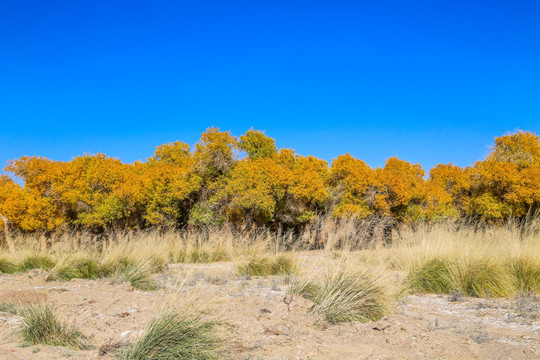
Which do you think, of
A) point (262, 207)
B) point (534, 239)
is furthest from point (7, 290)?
point (262, 207)

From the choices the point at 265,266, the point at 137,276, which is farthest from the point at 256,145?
the point at 137,276

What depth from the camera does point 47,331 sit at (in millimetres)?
4586

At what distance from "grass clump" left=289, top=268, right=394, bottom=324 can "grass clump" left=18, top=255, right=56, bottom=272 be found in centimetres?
751

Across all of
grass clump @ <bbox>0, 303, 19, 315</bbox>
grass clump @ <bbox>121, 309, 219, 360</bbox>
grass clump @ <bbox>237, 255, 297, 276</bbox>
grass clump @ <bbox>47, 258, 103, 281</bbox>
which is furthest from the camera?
grass clump @ <bbox>237, 255, 297, 276</bbox>

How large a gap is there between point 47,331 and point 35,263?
7122 millimetres

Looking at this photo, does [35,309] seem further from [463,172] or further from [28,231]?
[463,172]

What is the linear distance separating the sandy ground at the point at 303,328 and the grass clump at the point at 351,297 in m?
0.18

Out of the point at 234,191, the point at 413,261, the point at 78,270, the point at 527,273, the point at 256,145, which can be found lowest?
the point at 78,270

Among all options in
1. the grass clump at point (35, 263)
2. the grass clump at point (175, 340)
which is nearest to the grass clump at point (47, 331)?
the grass clump at point (175, 340)

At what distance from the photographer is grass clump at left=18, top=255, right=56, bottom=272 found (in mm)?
10596

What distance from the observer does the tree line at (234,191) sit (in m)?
19.0

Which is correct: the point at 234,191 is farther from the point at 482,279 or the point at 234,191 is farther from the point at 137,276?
the point at 482,279

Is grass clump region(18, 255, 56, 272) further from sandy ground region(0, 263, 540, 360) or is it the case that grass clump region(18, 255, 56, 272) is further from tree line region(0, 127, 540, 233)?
tree line region(0, 127, 540, 233)

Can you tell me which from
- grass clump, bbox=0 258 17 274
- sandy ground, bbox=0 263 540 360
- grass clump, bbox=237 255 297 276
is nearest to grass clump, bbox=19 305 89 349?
sandy ground, bbox=0 263 540 360
